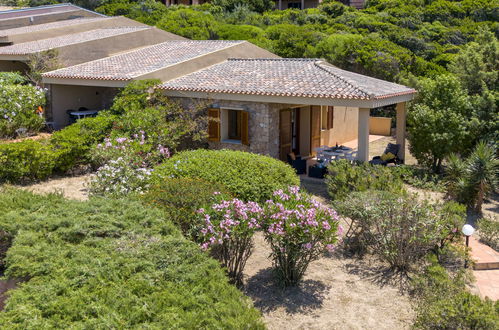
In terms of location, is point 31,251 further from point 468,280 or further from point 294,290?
point 468,280

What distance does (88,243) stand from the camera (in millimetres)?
7691

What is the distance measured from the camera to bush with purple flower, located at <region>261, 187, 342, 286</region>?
8.80 meters

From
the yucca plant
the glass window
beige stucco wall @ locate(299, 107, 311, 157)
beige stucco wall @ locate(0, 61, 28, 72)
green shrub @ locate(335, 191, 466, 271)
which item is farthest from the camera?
beige stucco wall @ locate(0, 61, 28, 72)

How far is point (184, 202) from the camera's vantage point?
9.84m

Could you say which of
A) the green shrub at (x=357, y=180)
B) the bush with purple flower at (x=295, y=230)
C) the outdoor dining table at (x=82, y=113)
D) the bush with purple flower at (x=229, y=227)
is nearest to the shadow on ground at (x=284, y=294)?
the bush with purple flower at (x=295, y=230)

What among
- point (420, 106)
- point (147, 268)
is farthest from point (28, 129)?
point (147, 268)

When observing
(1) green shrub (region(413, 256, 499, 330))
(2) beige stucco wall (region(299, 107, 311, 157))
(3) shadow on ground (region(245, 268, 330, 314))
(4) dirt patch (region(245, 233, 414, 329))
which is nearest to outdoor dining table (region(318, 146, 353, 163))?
(2) beige stucco wall (region(299, 107, 311, 157))

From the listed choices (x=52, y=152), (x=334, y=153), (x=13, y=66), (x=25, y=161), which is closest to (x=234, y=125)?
(x=334, y=153)

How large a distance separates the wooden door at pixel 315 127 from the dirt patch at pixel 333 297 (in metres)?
10.8

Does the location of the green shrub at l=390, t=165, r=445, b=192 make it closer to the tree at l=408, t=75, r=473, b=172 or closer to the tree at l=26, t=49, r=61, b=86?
the tree at l=408, t=75, r=473, b=172

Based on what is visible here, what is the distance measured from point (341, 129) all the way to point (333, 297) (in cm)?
1527

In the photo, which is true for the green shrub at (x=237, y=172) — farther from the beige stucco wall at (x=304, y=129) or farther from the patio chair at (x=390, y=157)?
the beige stucco wall at (x=304, y=129)

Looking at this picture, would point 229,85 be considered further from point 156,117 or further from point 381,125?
point 381,125

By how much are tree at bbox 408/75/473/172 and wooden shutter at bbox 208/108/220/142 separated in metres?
6.72
